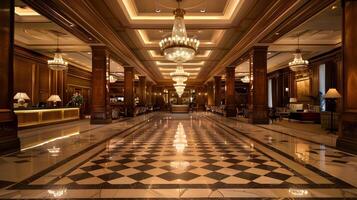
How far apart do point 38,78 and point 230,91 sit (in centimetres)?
1021

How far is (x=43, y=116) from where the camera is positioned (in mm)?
9531

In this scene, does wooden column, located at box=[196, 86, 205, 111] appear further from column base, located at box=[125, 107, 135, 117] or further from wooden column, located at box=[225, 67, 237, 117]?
column base, located at box=[125, 107, 135, 117]

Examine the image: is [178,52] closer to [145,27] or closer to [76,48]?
[145,27]

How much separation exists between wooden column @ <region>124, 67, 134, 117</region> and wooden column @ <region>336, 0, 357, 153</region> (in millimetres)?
11663

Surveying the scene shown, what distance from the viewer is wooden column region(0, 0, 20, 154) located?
4.36 meters

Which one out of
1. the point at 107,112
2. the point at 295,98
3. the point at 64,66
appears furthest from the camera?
the point at 295,98

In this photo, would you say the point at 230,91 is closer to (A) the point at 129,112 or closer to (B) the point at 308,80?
(B) the point at 308,80

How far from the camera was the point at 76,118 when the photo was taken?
12672 mm

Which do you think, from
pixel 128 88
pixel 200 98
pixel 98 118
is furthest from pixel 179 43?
pixel 200 98

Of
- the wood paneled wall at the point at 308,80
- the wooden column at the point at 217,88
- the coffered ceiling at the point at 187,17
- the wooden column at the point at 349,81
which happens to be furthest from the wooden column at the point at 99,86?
the wooden column at the point at 217,88

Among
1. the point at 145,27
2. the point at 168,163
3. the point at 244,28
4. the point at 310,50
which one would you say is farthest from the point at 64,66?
the point at 310,50

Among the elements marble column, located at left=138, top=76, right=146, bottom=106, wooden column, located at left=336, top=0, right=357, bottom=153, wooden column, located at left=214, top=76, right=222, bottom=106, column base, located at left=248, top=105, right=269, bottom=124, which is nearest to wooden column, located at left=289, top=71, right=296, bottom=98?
wooden column, located at left=214, top=76, right=222, bottom=106

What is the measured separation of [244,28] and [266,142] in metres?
5.03

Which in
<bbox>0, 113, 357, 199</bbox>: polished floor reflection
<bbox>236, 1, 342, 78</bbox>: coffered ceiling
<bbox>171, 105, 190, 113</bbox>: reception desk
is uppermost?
<bbox>236, 1, 342, 78</bbox>: coffered ceiling
